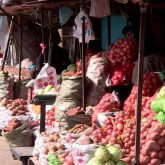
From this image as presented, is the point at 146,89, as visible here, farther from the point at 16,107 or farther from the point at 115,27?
the point at 115,27

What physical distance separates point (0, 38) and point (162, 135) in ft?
26.8

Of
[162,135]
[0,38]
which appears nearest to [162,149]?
[162,135]

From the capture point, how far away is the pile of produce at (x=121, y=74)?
6891 mm

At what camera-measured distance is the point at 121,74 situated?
22.8 ft

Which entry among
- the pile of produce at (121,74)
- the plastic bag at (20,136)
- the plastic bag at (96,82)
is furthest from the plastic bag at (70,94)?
the plastic bag at (20,136)

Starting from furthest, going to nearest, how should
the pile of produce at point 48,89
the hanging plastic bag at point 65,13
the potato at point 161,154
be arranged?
the hanging plastic bag at point 65,13
the pile of produce at point 48,89
the potato at point 161,154

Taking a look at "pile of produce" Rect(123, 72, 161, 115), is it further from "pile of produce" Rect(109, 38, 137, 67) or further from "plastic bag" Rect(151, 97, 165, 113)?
"pile of produce" Rect(109, 38, 137, 67)

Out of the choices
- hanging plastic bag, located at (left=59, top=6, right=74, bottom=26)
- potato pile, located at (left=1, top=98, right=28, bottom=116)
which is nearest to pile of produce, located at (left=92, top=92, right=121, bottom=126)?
potato pile, located at (left=1, top=98, right=28, bottom=116)

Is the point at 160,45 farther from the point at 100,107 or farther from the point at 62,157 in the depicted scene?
the point at 62,157

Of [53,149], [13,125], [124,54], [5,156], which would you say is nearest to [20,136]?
[13,125]

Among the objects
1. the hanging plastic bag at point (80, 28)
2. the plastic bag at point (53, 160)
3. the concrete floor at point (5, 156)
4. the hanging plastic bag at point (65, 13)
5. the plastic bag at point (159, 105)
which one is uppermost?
the hanging plastic bag at point (65, 13)

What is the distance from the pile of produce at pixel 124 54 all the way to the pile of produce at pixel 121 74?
0.11 metres

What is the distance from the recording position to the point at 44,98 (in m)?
6.24

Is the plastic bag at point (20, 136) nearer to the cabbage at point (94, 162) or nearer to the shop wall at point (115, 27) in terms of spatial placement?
the cabbage at point (94, 162)
